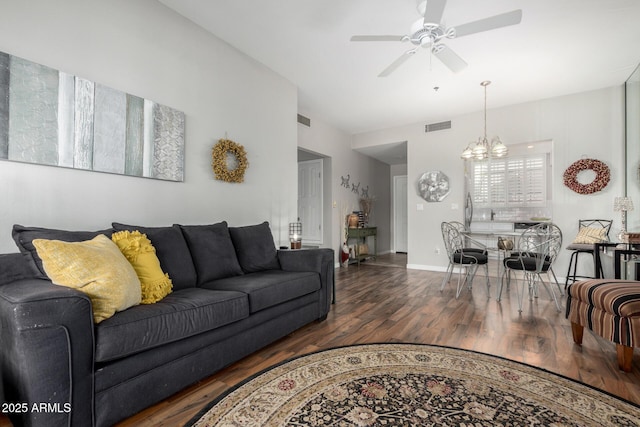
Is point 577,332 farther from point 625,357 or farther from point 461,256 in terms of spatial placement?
point 461,256

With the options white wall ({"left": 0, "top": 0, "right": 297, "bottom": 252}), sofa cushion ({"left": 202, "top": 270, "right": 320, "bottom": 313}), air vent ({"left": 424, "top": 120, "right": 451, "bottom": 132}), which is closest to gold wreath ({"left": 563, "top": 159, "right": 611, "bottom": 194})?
air vent ({"left": 424, "top": 120, "right": 451, "bottom": 132})

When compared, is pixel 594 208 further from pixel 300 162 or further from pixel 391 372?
pixel 300 162

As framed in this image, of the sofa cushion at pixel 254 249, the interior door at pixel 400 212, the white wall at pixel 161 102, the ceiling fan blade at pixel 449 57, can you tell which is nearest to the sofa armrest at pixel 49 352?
the white wall at pixel 161 102

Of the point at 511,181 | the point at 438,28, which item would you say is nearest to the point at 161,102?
the point at 438,28

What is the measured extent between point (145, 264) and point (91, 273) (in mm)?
462

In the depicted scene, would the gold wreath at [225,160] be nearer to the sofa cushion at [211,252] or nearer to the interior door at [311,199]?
the sofa cushion at [211,252]

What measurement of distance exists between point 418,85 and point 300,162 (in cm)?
299

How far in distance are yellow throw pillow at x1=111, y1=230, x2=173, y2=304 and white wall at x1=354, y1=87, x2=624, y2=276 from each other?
500cm

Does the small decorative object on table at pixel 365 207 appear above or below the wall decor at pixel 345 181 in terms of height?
below

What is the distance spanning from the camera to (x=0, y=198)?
1831 mm

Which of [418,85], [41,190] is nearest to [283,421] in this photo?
[41,190]

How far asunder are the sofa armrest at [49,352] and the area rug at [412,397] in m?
0.53

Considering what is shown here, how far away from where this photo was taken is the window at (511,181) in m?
4.98

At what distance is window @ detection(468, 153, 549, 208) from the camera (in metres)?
4.98
